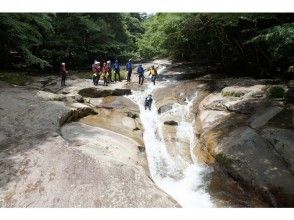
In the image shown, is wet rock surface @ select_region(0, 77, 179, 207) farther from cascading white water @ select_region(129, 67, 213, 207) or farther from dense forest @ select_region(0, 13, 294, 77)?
dense forest @ select_region(0, 13, 294, 77)

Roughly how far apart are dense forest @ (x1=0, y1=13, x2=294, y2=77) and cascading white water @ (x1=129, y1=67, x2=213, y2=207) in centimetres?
605

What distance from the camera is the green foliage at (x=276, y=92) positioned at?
47.9 ft

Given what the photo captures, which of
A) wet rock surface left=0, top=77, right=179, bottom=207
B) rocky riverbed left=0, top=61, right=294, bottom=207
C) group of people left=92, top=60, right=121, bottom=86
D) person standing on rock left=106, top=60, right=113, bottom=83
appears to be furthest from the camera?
person standing on rock left=106, top=60, right=113, bottom=83

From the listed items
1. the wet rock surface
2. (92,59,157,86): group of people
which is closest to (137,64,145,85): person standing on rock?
(92,59,157,86): group of people

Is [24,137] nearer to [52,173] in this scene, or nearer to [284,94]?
[52,173]

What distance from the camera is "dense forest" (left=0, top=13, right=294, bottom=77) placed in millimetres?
18766

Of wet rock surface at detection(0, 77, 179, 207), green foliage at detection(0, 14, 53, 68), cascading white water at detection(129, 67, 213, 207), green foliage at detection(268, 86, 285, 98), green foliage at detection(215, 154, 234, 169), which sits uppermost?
green foliage at detection(0, 14, 53, 68)

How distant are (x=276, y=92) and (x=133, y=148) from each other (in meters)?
6.52

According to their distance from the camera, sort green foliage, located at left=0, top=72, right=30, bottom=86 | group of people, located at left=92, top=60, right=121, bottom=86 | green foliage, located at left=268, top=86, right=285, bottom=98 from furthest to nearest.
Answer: group of people, located at left=92, top=60, right=121, bottom=86
green foliage, located at left=0, top=72, right=30, bottom=86
green foliage, located at left=268, top=86, right=285, bottom=98

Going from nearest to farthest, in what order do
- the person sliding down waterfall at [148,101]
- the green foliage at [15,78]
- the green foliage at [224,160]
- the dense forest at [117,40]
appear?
the green foliage at [224,160] < the person sliding down waterfall at [148,101] < the green foliage at [15,78] < the dense forest at [117,40]

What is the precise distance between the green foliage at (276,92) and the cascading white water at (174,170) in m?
3.54

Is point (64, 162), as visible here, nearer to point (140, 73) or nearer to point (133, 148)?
point (133, 148)

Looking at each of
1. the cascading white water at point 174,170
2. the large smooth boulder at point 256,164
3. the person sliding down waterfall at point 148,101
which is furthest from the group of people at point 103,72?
the large smooth boulder at point 256,164

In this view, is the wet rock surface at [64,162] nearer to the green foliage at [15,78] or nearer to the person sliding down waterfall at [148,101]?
the person sliding down waterfall at [148,101]
